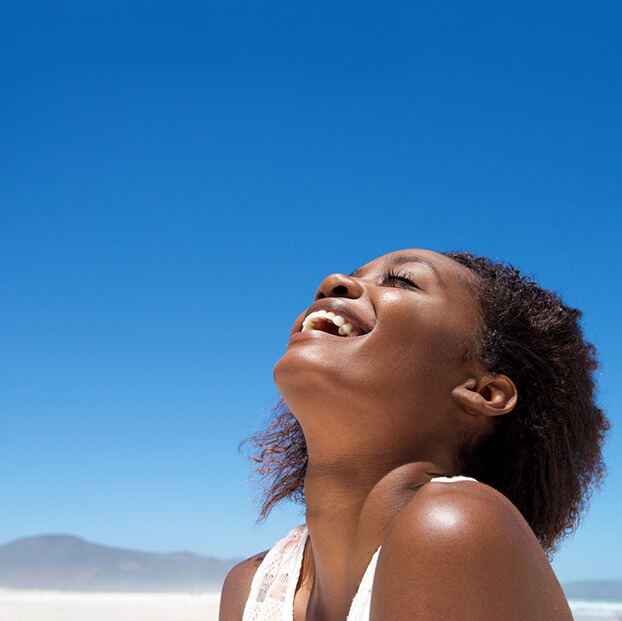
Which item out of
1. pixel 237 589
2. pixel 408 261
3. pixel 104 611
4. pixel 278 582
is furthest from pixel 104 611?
pixel 408 261

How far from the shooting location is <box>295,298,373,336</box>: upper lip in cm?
247

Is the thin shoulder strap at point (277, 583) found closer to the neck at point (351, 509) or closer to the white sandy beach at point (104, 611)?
the neck at point (351, 509)

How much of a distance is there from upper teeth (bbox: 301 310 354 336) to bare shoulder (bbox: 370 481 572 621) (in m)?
0.84

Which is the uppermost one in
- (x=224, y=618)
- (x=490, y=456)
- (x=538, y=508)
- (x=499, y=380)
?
(x=499, y=380)

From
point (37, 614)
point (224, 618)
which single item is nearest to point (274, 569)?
point (224, 618)

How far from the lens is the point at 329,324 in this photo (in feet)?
8.72

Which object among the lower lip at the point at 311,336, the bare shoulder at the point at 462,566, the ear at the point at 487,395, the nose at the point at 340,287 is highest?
the nose at the point at 340,287

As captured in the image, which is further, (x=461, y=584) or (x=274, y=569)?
(x=274, y=569)

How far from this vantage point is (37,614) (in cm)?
838

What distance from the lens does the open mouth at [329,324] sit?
99.3 inches

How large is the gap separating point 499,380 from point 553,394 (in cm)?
37

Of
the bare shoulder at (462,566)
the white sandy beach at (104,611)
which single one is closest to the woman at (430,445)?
the bare shoulder at (462,566)

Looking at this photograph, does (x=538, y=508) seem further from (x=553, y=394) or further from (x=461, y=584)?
(x=461, y=584)

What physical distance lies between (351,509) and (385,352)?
552 mm
